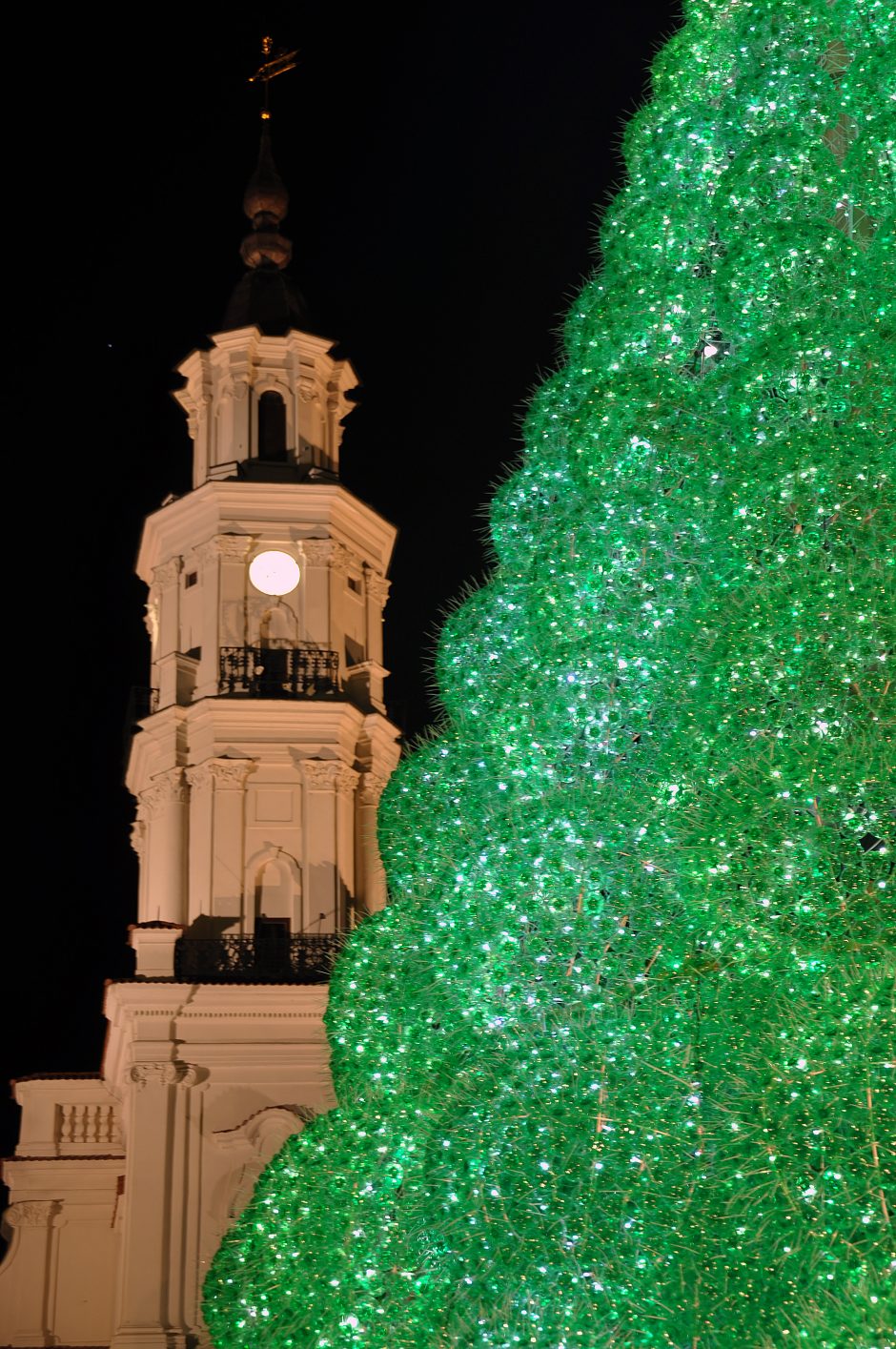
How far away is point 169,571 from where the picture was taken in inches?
Result: 1221

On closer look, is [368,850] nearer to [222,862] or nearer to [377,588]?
[222,862]

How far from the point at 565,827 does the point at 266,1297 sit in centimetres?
380

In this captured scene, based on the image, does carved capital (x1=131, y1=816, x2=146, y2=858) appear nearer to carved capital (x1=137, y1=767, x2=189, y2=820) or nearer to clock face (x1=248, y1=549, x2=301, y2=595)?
carved capital (x1=137, y1=767, x2=189, y2=820)

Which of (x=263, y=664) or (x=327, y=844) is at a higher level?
(x=263, y=664)

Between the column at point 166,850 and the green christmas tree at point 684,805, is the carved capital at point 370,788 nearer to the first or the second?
the column at point 166,850

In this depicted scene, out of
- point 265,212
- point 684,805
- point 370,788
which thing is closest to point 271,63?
point 265,212

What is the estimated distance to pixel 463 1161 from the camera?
8.45m

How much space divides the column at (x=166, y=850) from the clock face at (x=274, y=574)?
3207mm

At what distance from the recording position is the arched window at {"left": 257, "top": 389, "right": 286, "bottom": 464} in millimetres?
31344

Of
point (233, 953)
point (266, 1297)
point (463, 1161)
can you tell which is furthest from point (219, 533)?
point (463, 1161)

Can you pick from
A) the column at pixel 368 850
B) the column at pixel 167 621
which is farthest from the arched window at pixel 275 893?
the column at pixel 167 621

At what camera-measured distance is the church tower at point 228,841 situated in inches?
1019

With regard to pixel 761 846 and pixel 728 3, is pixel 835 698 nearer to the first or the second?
pixel 761 846

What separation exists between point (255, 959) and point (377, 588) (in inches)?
281
